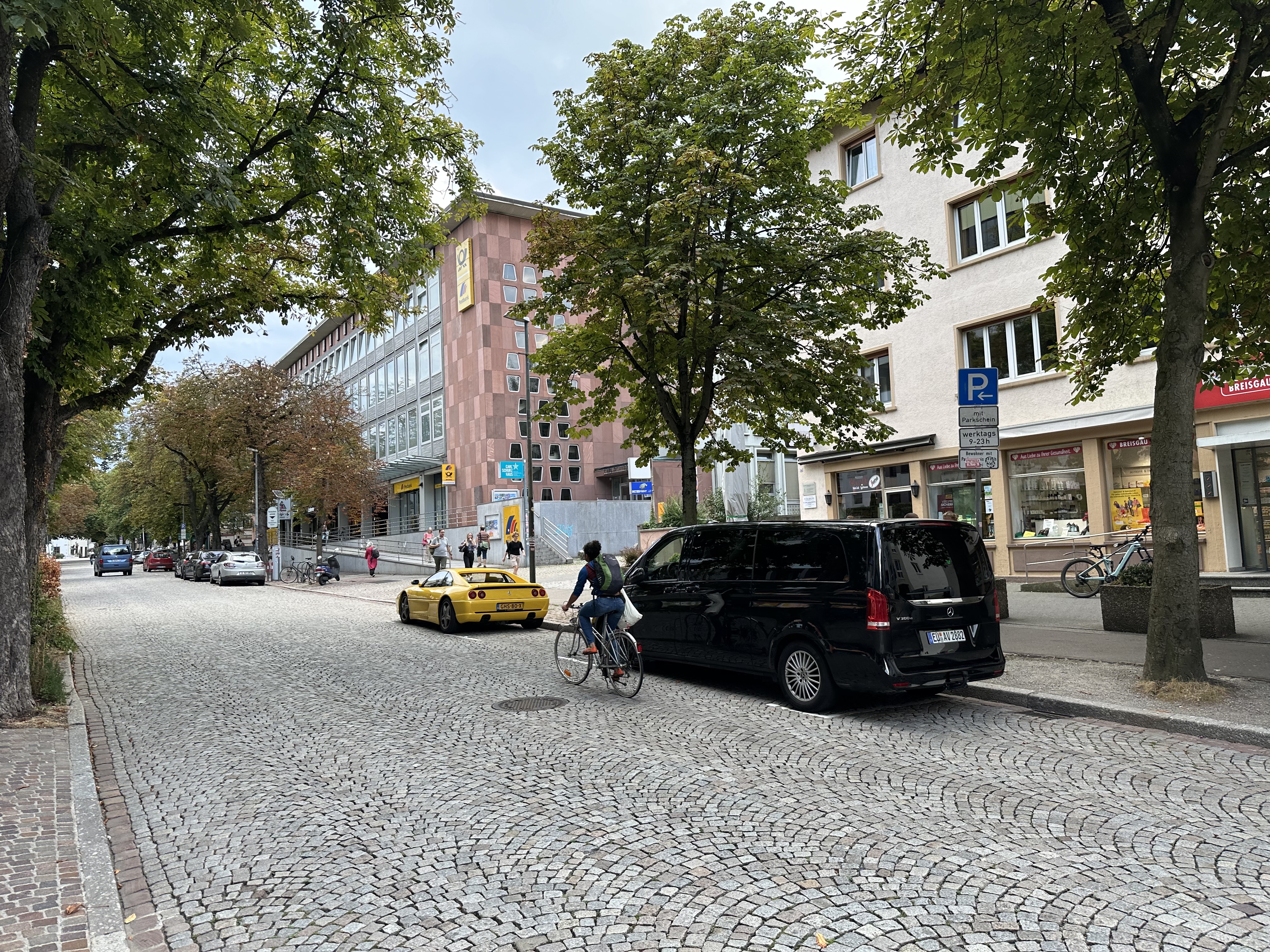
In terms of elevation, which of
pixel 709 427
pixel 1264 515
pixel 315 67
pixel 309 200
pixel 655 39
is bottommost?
pixel 1264 515

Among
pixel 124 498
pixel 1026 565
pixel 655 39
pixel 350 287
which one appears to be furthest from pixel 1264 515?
pixel 124 498

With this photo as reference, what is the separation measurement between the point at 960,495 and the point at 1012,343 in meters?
3.91

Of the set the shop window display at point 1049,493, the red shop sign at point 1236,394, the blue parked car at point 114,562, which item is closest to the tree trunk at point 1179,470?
the red shop sign at point 1236,394

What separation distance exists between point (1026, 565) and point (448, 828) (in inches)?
712

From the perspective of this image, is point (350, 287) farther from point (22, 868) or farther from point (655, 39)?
point (22, 868)

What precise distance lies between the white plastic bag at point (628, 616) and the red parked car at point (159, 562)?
6272cm

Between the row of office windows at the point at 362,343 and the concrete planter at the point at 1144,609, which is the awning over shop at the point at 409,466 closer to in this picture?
the row of office windows at the point at 362,343

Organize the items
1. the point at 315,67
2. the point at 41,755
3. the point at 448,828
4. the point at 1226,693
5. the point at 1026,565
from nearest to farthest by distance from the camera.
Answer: the point at 448,828 → the point at 41,755 → the point at 1226,693 → the point at 315,67 → the point at 1026,565

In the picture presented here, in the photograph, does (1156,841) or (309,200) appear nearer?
(1156,841)

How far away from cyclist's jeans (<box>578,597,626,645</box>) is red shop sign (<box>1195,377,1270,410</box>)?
1245 centimetres

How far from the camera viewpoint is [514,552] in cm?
3341

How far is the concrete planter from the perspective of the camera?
34.1ft

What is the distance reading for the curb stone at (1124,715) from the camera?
250 inches

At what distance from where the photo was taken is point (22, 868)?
411cm
